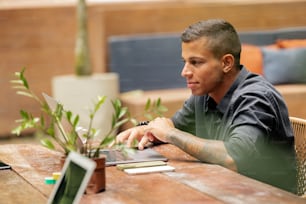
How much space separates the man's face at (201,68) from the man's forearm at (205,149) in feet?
0.88

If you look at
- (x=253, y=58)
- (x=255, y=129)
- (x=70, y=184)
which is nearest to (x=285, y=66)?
(x=253, y=58)

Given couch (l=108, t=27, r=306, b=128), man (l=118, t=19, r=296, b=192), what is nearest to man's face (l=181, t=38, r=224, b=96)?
man (l=118, t=19, r=296, b=192)

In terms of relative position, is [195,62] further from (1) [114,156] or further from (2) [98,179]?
(2) [98,179]

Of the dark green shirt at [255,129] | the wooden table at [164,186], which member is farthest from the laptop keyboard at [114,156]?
the dark green shirt at [255,129]

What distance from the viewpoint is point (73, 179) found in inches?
81.6

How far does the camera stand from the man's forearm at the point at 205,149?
2643 millimetres

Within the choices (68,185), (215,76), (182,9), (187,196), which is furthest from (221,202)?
(182,9)

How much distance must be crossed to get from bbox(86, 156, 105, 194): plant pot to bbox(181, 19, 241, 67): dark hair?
0.84 meters

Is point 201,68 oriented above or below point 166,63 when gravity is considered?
above

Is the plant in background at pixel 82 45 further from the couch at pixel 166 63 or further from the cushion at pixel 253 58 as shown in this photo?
the cushion at pixel 253 58

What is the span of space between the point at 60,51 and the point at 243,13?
163cm

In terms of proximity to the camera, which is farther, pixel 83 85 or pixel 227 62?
pixel 83 85

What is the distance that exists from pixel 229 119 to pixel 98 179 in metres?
0.75

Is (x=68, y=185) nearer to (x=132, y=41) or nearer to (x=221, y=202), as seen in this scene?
(x=221, y=202)
